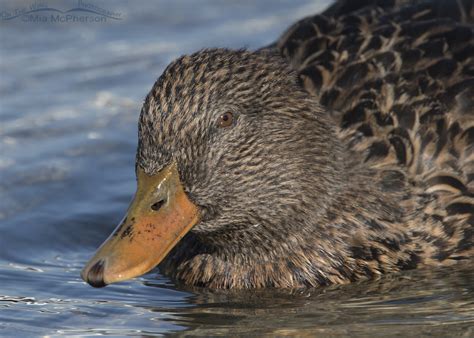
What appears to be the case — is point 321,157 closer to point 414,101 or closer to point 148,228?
point 414,101

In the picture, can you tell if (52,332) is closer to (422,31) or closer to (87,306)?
(87,306)

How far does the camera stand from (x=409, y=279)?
10484 mm

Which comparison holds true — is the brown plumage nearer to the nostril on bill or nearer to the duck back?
the duck back

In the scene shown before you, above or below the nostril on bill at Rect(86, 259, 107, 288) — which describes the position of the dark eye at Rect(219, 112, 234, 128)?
above

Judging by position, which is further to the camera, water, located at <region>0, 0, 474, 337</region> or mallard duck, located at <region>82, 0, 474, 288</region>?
water, located at <region>0, 0, 474, 337</region>

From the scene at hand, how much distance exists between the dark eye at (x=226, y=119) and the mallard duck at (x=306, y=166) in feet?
0.04

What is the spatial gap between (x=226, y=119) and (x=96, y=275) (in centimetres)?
138

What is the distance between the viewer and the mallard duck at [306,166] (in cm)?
970

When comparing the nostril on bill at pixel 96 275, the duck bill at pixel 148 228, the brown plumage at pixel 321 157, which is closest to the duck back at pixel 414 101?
the brown plumage at pixel 321 157

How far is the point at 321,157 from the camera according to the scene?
1041 centimetres

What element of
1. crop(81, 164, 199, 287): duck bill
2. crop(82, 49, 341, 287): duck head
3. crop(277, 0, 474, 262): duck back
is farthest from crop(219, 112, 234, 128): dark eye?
crop(277, 0, 474, 262): duck back

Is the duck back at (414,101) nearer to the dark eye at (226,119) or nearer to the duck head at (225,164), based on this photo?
the duck head at (225,164)

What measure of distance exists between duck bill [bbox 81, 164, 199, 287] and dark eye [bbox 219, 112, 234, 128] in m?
0.46

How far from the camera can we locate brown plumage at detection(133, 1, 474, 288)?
9852 mm
